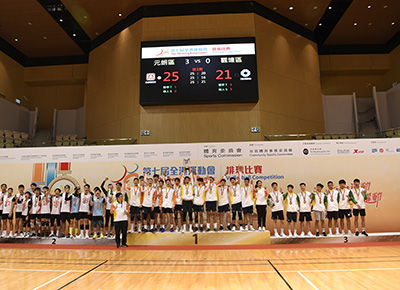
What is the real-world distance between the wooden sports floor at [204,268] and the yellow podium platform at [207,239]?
0.42 m

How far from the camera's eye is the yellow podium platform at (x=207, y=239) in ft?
26.4

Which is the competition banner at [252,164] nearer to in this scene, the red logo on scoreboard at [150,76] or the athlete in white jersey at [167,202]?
the athlete in white jersey at [167,202]

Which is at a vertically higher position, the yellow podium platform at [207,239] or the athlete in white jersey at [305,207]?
the athlete in white jersey at [305,207]

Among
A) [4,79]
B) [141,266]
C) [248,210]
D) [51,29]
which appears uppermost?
[51,29]

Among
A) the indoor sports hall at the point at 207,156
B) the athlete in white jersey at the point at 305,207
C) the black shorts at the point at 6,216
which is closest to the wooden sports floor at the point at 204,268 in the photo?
the indoor sports hall at the point at 207,156

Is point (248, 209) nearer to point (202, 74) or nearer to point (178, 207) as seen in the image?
point (178, 207)

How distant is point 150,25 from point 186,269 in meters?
10.7

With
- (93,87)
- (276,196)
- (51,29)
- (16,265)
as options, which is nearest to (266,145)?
(276,196)

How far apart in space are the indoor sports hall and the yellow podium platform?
0.04m

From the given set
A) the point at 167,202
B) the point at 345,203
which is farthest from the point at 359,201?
the point at 167,202

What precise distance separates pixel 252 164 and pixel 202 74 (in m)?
4.41

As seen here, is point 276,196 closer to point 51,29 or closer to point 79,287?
point 79,287

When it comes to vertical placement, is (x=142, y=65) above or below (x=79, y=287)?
above

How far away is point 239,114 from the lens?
38.7ft
